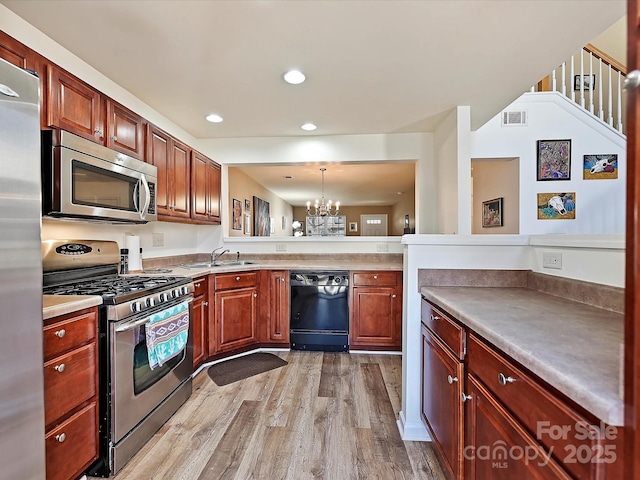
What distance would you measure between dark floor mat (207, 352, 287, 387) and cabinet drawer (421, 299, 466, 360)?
1712mm

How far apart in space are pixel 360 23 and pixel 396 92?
0.89m

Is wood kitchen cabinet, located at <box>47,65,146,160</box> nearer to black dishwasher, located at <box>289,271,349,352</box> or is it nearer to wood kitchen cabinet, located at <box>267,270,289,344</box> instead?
wood kitchen cabinet, located at <box>267,270,289,344</box>

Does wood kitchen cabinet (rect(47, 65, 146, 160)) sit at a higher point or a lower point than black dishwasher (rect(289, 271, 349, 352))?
higher

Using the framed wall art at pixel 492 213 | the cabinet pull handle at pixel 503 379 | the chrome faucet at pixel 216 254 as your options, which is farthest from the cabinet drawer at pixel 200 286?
the framed wall art at pixel 492 213

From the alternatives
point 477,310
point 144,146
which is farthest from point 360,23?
point 144,146

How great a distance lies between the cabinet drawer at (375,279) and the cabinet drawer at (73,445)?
231 centimetres

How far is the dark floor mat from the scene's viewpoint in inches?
104

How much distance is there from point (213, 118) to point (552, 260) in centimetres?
300

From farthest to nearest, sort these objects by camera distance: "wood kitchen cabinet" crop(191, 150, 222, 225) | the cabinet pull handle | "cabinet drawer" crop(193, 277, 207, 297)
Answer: "wood kitchen cabinet" crop(191, 150, 222, 225)
"cabinet drawer" crop(193, 277, 207, 297)
the cabinet pull handle

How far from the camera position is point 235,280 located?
9.98 feet

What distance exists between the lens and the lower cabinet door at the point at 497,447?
0.78m

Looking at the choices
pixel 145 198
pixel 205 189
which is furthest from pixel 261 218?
pixel 145 198

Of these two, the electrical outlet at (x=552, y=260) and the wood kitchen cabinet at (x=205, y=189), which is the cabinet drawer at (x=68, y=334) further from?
the electrical outlet at (x=552, y=260)

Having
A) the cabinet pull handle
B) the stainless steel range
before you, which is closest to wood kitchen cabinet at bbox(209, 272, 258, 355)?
the stainless steel range
